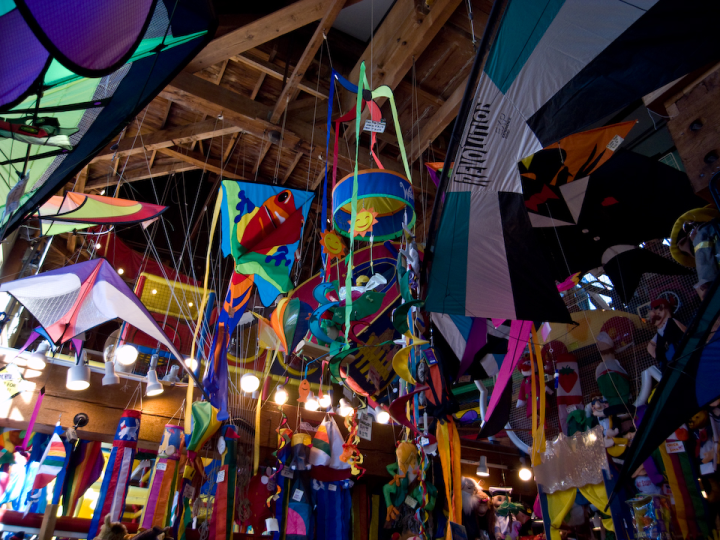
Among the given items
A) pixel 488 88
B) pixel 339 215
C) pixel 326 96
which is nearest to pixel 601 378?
pixel 339 215

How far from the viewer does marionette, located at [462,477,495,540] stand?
5.50m

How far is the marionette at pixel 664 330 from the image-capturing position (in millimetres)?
3477

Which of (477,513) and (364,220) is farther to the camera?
(477,513)

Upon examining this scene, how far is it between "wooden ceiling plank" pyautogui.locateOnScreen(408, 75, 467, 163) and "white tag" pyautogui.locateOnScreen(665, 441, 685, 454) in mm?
3342

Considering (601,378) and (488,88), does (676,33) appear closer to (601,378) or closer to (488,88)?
(488,88)

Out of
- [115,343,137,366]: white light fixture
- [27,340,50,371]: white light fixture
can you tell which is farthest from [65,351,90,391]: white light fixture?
[27,340,50,371]: white light fixture

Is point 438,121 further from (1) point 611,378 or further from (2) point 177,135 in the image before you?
(1) point 611,378

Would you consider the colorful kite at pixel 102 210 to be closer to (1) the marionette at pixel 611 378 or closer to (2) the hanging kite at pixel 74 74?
(2) the hanging kite at pixel 74 74

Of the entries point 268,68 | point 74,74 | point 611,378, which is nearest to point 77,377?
point 74,74

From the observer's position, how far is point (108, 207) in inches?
173

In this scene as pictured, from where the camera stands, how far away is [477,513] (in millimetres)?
5738

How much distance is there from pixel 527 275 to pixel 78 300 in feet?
12.8

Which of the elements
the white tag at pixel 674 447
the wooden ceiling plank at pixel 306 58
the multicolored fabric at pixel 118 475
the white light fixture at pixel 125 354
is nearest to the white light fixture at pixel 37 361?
the white light fixture at pixel 125 354

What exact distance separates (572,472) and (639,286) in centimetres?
186
